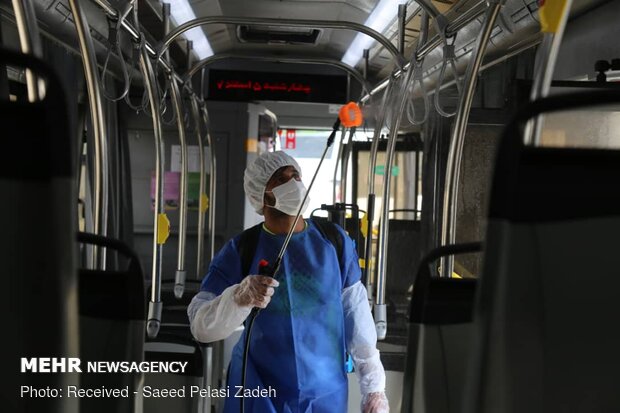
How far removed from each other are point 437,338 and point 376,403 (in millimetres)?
636

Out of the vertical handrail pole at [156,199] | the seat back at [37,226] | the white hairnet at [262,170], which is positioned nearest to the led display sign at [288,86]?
the vertical handrail pole at [156,199]

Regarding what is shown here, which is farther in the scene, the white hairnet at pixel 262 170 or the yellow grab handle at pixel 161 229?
the yellow grab handle at pixel 161 229

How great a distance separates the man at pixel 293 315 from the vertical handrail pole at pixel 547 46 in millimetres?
745

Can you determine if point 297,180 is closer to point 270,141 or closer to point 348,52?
point 348,52

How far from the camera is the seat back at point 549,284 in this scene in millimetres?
728

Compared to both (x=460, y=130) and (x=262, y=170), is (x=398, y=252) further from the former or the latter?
(x=460, y=130)

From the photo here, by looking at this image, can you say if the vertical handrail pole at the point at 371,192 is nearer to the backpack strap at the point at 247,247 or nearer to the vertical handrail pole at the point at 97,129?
the backpack strap at the point at 247,247

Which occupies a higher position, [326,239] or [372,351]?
[326,239]

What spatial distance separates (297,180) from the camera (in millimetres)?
1598

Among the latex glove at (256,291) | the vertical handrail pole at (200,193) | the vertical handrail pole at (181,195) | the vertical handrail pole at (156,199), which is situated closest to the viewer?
the latex glove at (256,291)

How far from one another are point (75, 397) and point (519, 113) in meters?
0.72

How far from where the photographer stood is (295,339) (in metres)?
1.45

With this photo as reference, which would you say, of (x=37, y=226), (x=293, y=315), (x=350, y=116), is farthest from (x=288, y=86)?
(x=37, y=226)

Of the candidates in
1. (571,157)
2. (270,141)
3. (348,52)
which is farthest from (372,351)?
(270,141)
